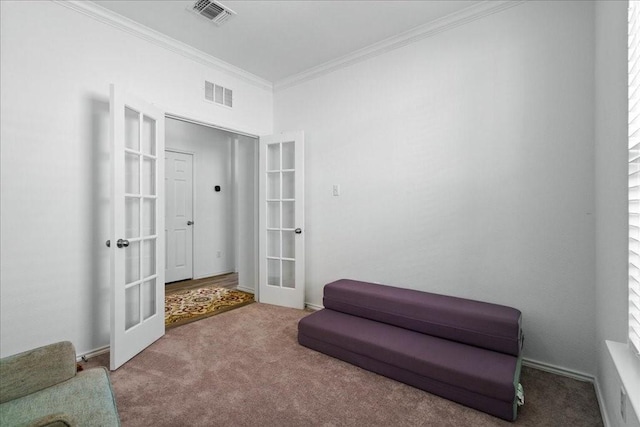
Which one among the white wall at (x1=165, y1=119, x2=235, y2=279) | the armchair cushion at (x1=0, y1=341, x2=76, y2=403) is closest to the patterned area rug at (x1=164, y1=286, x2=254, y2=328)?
the white wall at (x1=165, y1=119, x2=235, y2=279)

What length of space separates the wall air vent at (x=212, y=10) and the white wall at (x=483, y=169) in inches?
53.9

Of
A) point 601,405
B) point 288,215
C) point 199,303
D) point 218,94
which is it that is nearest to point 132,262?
point 199,303

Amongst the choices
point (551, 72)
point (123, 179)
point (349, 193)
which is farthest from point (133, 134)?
point (551, 72)

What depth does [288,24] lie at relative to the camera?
9.13 ft

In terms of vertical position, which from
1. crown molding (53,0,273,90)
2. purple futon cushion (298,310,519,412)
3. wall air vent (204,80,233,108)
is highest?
crown molding (53,0,273,90)

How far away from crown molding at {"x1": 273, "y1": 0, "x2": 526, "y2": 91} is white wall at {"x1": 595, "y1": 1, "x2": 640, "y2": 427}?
0.76 m

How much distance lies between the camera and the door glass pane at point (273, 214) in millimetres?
3975

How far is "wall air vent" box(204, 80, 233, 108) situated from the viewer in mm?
3412

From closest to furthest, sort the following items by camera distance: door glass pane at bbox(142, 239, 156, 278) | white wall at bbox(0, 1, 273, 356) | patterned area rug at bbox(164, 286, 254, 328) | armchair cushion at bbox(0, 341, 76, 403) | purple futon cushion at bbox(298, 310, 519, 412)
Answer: armchair cushion at bbox(0, 341, 76, 403) → purple futon cushion at bbox(298, 310, 519, 412) → white wall at bbox(0, 1, 273, 356) → door glass pane at bbox(142, 239, 156, 278) → patterned area rug at bbox(164, 286, 254, 328)

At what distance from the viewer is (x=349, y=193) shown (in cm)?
341

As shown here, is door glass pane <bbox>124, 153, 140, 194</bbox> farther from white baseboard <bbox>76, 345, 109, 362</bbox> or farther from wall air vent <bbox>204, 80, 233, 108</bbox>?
white baseboard <bbox>76, 345, 109, 362</bbox>

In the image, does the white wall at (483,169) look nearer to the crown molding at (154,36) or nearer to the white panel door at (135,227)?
the crown molding at (154,36)

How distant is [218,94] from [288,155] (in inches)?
42.5

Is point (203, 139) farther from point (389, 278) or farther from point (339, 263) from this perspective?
point (389, 278)
